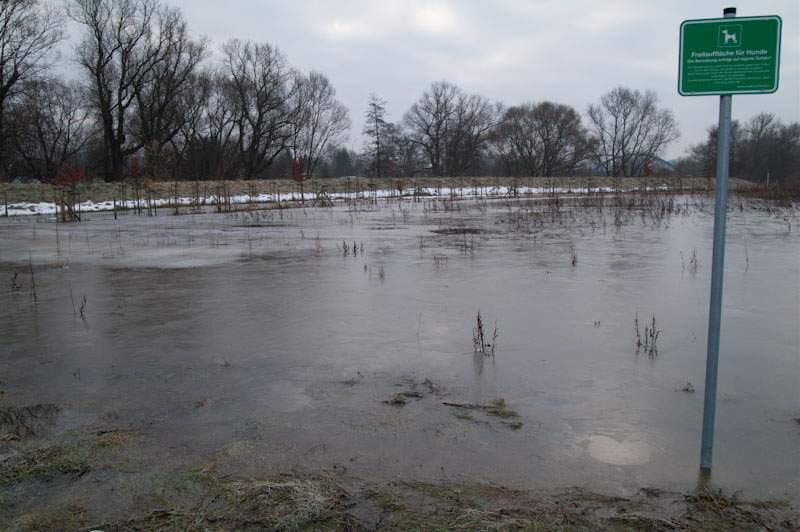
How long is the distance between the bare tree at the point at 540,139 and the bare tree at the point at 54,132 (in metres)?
56.6

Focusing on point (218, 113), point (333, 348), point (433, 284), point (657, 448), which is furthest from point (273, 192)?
point (657, 448)

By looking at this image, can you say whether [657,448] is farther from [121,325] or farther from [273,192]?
[273,192]

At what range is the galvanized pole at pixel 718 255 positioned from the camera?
315 centimetres

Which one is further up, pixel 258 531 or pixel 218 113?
pixel 218 113

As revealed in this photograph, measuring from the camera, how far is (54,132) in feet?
205

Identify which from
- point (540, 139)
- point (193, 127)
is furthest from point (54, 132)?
point (540, 139)

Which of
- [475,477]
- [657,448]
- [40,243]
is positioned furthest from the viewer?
[40,243]

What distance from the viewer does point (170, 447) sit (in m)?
3.75

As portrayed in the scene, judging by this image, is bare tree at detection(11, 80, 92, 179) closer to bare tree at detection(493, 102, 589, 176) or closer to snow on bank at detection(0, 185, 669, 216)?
snow on bank at detection(0, 185, 669, 216)

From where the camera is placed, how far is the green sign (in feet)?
9.66

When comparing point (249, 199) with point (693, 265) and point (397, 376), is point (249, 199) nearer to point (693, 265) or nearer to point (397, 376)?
point (693, 265)

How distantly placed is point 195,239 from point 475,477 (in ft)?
47.2

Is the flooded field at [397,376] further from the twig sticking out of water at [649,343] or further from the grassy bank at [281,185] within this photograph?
the grassy bank at [281,185]

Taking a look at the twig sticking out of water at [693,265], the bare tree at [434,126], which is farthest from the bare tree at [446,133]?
the twig sticking out of water at [693,265]
